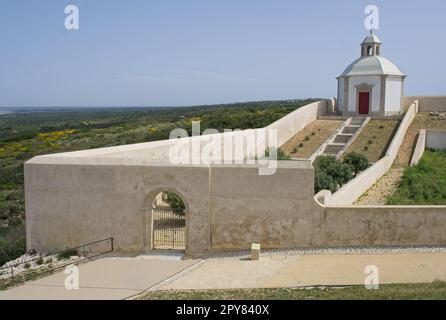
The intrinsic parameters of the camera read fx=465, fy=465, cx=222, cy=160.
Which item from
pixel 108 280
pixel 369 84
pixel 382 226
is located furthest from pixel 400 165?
pixel 108 280

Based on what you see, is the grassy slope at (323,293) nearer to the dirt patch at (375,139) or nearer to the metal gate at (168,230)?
the metal gate at (168,230)

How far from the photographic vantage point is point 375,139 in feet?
83.4

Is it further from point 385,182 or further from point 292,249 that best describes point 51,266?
point 385,182

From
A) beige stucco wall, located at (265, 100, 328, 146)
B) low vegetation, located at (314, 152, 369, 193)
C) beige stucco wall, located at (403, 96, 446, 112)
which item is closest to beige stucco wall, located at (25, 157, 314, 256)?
low vegetation, located at (314, 152, 369, 193)

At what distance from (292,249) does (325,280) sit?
247 cm

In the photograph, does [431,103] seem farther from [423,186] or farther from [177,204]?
[177,204]

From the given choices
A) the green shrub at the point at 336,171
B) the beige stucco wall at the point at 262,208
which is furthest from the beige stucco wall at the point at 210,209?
the green shrub at the point at 336,171

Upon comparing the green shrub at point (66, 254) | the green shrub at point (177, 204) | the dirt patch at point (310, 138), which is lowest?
the green shrub at point (66, 254)

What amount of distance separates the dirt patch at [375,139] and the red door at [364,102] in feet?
6.25

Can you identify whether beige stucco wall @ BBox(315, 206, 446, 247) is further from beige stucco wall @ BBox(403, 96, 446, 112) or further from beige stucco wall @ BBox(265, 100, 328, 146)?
beige stucco wall @ BBox(403, 96, 446, 112)

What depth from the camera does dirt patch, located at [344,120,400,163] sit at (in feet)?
76.1

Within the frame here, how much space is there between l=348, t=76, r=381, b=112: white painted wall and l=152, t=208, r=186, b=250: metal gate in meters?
19.7

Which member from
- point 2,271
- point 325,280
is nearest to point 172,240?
point 2,271

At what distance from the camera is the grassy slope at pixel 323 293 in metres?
7.67
